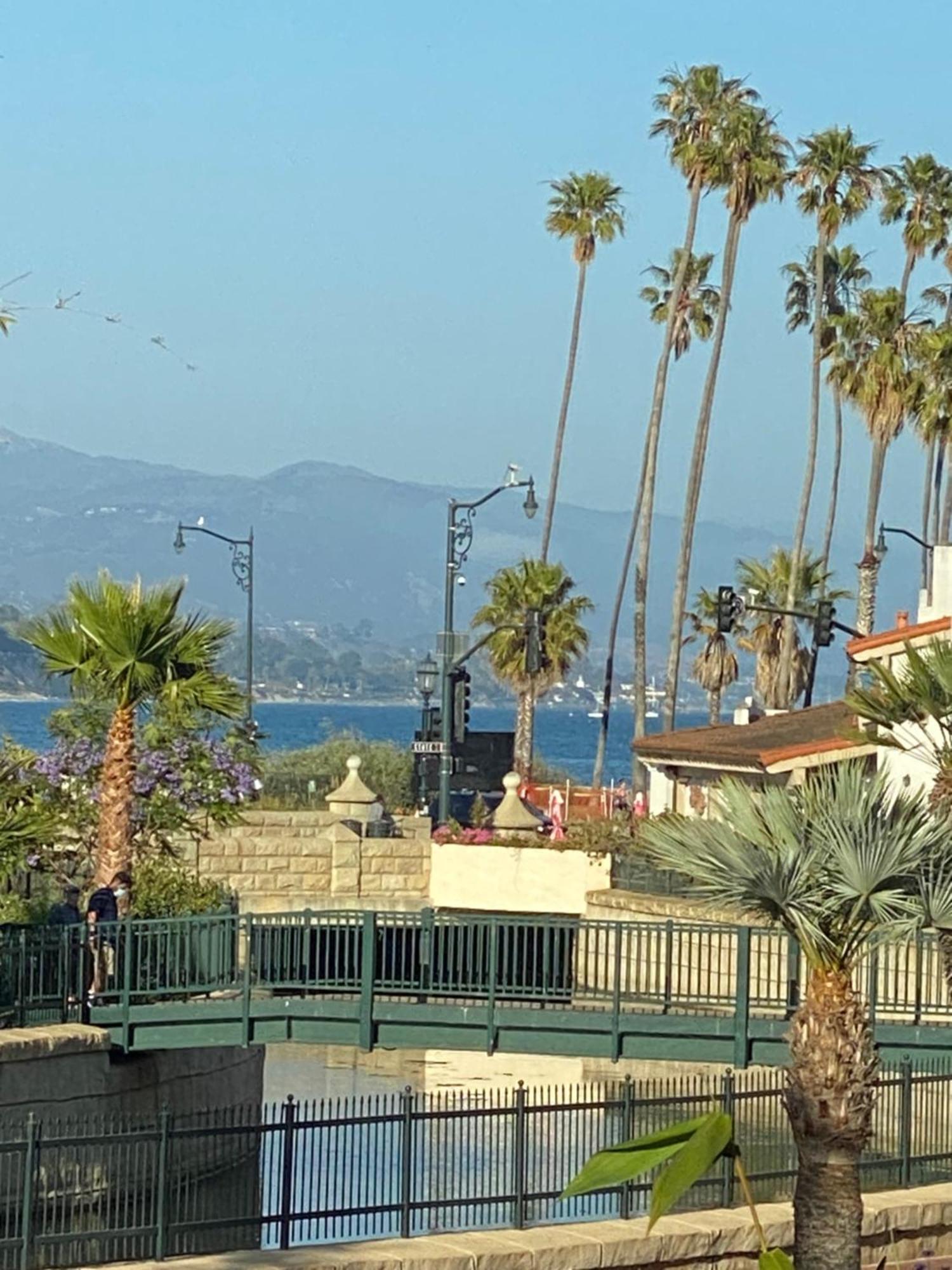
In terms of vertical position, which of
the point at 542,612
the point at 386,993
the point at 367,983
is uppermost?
the point at 542,612

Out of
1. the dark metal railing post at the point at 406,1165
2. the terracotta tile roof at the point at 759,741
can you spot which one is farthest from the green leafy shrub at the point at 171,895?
the terracotta tile roof at the point at 759,741

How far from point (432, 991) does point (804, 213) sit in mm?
Result: 54354

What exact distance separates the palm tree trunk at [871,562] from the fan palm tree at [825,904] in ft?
183

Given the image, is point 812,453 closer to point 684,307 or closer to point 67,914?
point 684,307

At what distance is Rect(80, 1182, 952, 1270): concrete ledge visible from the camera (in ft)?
48.5

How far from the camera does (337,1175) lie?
60.1 feet

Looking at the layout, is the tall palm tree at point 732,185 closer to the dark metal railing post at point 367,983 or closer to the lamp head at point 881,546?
the lamp head at point 881,546

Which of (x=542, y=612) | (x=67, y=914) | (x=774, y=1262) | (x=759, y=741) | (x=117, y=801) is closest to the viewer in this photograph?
(x=774, y=1262)

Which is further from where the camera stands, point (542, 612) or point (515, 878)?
point (542, 612)

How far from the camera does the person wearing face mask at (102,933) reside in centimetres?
2303

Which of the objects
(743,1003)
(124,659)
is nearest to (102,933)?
(124,659)

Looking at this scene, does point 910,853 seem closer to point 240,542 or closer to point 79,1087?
point 79,1087

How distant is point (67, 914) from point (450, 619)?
23.6 meters

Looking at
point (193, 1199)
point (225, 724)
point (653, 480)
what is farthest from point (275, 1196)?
point (653, 480)
